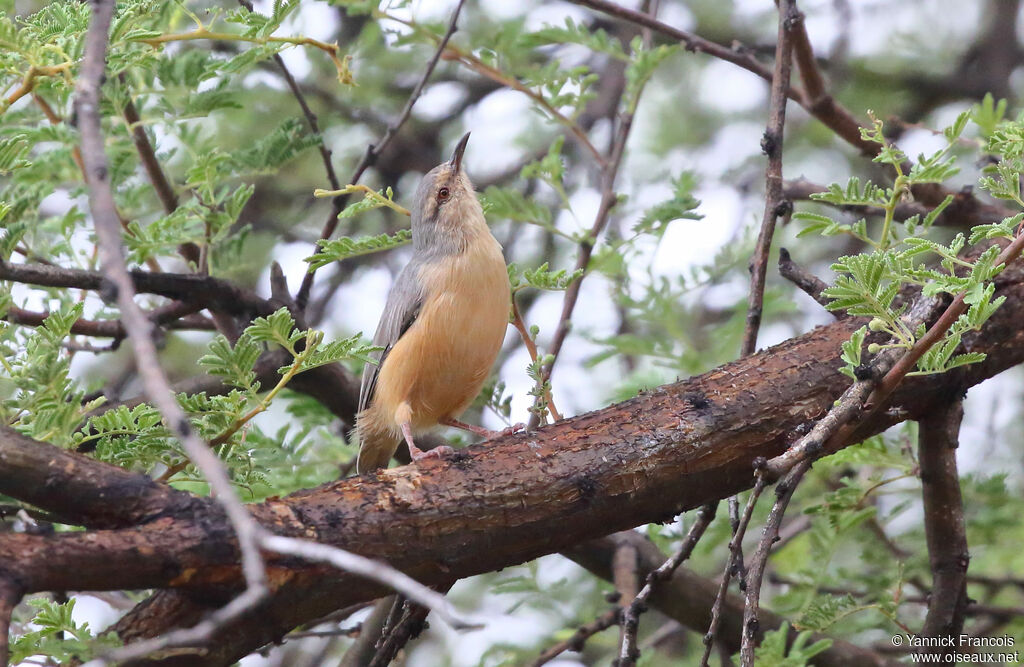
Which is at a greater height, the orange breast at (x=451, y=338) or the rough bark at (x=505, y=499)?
the orange breast at (x=451, y=338)

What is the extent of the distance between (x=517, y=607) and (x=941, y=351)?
3.19 metres

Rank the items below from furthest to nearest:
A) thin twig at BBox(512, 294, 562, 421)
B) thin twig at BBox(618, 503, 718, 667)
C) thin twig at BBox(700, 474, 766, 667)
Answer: thin twig at BBox(512, 294, 562, 421) < thin twig at BBox(618, 503, 718, 667) < thin twig at BBox(700, 474, 766, 667)

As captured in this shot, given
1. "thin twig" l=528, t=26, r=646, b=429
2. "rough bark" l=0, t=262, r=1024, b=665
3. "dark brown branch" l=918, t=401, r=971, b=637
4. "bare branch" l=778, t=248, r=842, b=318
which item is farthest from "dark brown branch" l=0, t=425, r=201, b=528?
"dark brown branch" l=918, t=401, r=971, b=637

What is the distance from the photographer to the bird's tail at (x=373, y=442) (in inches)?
203

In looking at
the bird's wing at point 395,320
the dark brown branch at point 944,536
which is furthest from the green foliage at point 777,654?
the bird's wing at point 395,320

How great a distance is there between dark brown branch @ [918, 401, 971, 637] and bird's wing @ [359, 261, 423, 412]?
2.44m

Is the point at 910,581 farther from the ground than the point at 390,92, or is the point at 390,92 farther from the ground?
the point at 390,92

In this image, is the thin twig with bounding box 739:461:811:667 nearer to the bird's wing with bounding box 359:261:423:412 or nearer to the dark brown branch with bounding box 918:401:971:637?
the dark brown branch with bounding box 918:401:971:637

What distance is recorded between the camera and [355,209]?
4.01 m

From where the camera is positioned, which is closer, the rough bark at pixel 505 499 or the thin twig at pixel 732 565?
the rough bark at pixel 505 499

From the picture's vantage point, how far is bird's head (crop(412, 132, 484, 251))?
549 centimetres

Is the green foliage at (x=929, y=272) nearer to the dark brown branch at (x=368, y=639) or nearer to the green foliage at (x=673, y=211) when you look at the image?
the green foliage at (x=673, y=211)

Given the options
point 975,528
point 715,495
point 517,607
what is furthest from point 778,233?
point 715,495

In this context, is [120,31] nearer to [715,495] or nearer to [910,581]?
[715,495]
